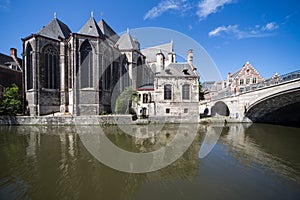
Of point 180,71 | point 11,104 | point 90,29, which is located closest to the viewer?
point 11,104

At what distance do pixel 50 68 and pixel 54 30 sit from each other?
6.38 m

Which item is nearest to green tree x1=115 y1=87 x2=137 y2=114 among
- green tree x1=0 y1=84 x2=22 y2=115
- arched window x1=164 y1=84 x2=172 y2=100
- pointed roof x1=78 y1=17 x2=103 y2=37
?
arched window x1=164 y1=84 x2=172 y2=100

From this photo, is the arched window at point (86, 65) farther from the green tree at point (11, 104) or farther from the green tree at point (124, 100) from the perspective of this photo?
the green tree at point (11, 104)

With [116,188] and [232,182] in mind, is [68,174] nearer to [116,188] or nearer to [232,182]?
[116,188]

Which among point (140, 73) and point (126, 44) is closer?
point (126, 44)

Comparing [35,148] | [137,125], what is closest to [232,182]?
[35,148]

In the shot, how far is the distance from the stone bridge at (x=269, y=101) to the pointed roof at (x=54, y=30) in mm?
28098

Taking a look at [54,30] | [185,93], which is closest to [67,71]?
[54,30]

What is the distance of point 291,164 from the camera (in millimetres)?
6121

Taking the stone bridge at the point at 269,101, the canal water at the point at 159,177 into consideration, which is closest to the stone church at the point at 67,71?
the canal water at the point at 159,177

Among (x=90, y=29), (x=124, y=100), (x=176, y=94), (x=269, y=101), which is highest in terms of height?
(x=90, y=29)

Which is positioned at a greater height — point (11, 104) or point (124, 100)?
point (124, 100)

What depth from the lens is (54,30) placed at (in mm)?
21984

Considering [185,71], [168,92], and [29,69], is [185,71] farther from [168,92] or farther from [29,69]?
[29,69]
